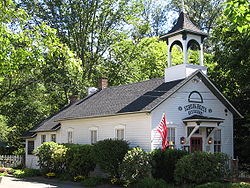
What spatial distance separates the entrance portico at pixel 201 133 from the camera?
77.4 ft

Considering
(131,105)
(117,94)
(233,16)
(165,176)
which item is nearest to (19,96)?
(117,94)

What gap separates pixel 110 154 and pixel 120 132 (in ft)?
9.91

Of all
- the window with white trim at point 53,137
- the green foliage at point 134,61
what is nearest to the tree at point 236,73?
the window with white trim at point 53,137

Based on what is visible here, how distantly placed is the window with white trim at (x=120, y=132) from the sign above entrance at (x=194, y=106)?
3.76 meters

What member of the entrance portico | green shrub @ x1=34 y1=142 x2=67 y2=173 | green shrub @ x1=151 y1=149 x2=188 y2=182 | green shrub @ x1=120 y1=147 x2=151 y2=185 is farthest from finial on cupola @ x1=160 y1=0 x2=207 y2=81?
green shrub @ x1=34 y1=142 x2=67 y2=173

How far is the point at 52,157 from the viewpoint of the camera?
26.3m

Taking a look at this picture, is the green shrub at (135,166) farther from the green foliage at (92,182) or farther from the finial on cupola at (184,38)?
the finial on cupola at (184,38)

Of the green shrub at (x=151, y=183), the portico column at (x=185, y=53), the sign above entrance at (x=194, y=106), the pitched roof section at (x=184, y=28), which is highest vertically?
the pitched roof section at (x=184, y=28)

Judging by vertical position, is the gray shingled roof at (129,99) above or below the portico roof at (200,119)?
above

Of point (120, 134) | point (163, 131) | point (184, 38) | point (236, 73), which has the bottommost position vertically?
point (120, 134)

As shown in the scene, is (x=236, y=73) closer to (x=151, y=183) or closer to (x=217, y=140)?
(x=217, y=140)

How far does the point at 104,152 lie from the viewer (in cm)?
2236

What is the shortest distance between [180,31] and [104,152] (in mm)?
9076

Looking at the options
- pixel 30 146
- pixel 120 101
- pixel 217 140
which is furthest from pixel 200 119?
pixel 30 146
